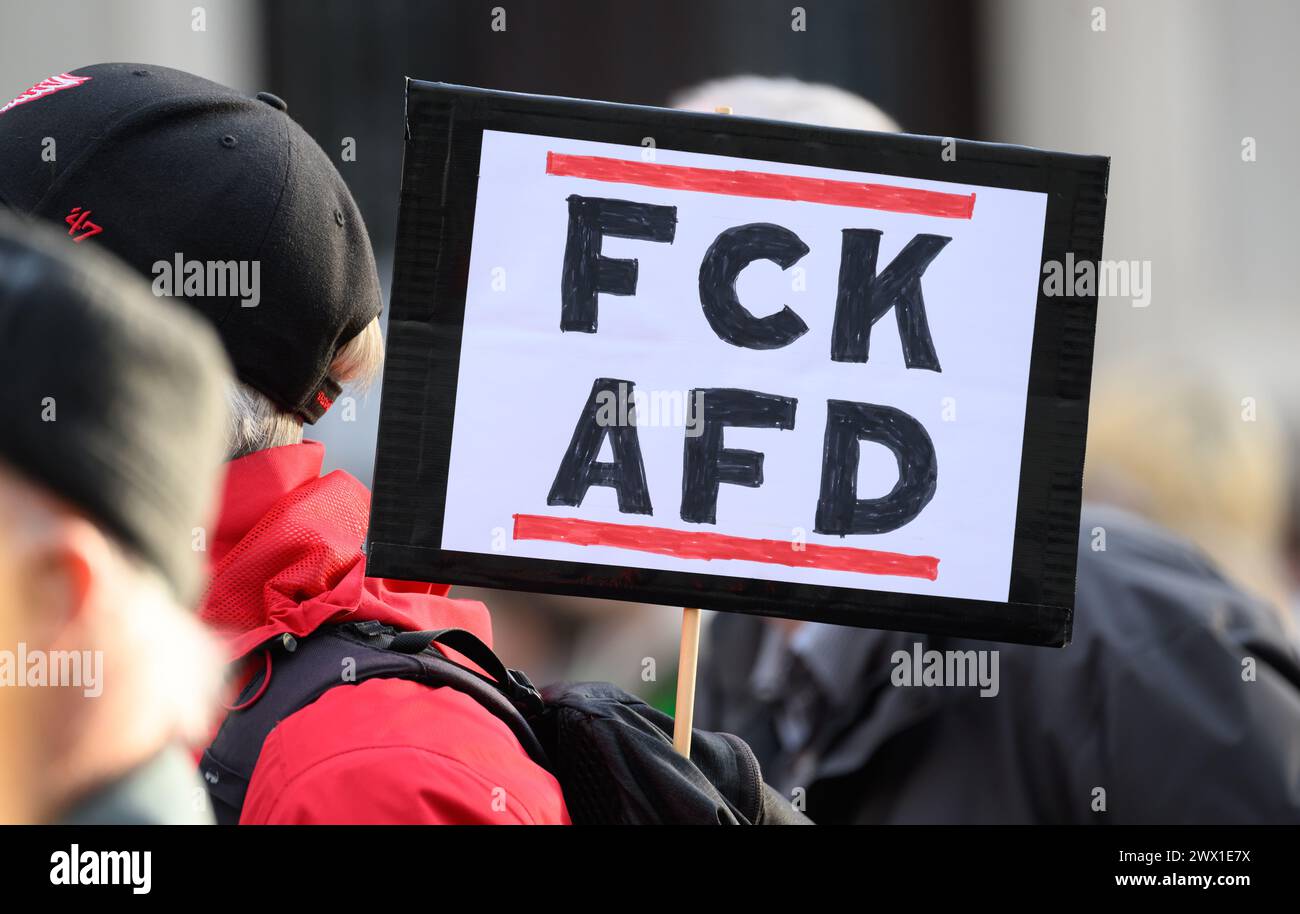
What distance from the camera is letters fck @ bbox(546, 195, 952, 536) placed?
177 cm

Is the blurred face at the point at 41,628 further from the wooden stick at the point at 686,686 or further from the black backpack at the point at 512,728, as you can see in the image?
the wooden stick at the point at 686,686

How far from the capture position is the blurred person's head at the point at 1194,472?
2746 millimetres

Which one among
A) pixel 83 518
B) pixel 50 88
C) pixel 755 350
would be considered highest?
pixel 50 88

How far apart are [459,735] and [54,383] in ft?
1.87

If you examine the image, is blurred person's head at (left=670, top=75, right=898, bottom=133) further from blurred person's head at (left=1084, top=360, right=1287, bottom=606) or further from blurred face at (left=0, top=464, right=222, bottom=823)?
blurred face at (left=0, top=464, right=222, bottom=823)

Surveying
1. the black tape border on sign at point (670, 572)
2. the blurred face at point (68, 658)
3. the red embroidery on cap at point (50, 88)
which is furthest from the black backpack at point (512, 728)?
the red embroidery on cap at point (50, 88)

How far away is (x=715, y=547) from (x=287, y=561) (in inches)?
19.3

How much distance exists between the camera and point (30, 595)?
1108 mm

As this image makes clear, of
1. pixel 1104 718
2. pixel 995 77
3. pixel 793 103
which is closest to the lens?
pixel 1104 718

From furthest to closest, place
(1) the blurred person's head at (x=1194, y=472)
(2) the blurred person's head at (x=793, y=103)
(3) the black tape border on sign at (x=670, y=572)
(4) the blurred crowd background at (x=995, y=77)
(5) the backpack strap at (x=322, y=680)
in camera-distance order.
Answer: (4) the blurred crowd background at (x=995, y=77) → (2) the blurred person's head at (x=793, y=103) → (1) the blurred person's head at (x=1194, y=472) → (3) the black tape border on sign at (x=670, y=572) → (5) the backpack strap at (x=322, y=680)

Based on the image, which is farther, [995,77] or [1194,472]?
[995,77]

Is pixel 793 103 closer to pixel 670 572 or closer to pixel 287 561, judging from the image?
→ pixel 670 572

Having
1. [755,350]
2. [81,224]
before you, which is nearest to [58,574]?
[81,224]

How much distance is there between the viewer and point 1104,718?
2287 mm
